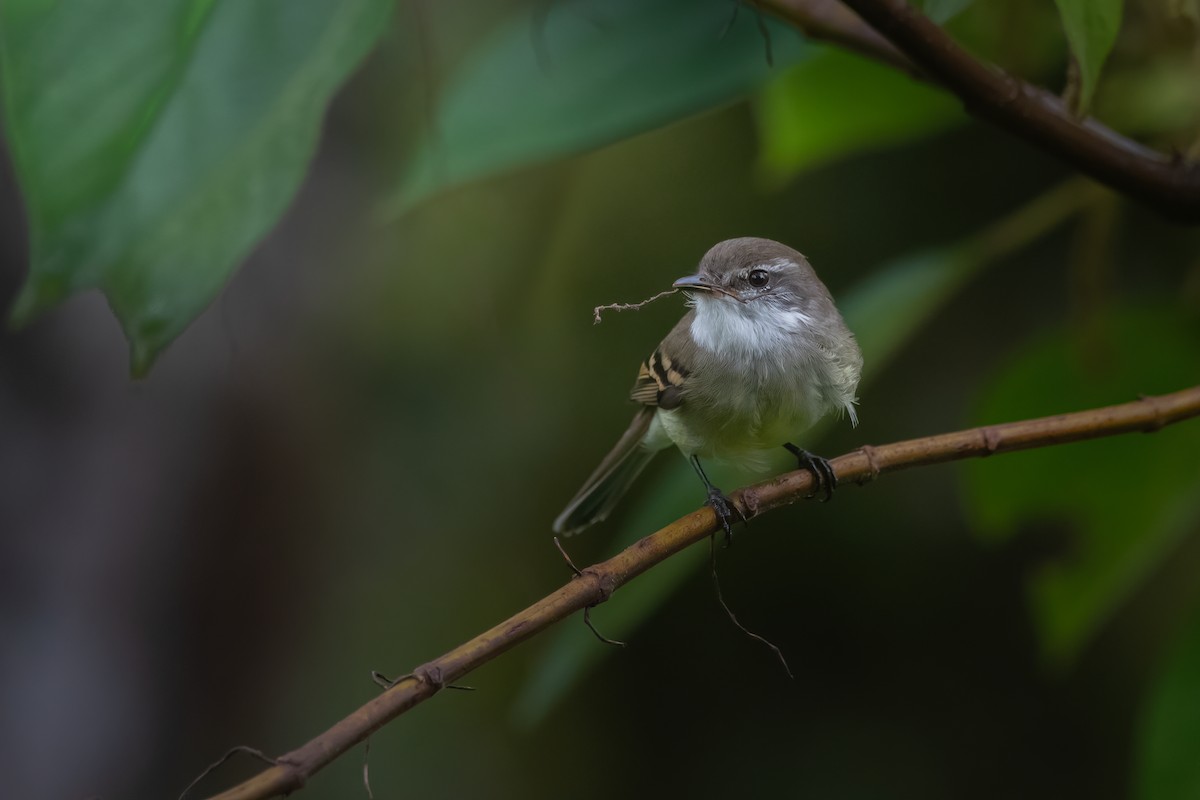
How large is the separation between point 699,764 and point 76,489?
1815mm

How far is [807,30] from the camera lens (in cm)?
146

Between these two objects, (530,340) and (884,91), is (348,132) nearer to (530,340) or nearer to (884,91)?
(530,340)

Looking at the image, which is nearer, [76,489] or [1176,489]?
[1176,489]

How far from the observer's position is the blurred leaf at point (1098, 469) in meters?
1.89

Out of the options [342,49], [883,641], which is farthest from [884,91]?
[883,641]

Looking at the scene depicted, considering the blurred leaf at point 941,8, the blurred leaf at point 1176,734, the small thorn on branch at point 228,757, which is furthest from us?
the blurred leaf at point 1176,734

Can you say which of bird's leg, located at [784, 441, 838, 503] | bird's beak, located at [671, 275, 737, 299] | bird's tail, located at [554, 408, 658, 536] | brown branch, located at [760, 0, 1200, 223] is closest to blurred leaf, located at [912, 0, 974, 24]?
brown branch, located at [760, 0, 1200, 223]

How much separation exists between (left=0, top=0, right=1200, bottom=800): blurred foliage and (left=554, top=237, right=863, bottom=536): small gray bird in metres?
0.08

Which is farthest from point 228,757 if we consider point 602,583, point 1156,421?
point 1156,421

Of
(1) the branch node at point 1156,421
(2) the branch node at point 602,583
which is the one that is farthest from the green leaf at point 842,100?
(2) the branch node at point 602,583

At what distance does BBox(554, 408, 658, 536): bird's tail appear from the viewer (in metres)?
2.14

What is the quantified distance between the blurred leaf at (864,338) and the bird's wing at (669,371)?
0.51 feet

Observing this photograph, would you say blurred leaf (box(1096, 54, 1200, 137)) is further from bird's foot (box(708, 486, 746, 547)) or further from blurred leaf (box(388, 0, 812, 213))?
bird's foot (box(708, 486, 746, 547))

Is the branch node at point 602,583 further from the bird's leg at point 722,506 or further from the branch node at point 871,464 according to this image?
the branch node at point 871,464
